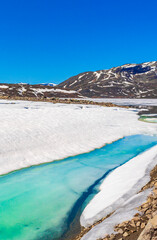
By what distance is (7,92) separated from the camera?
76.6 meters

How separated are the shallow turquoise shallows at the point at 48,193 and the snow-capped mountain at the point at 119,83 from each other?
4479 inches

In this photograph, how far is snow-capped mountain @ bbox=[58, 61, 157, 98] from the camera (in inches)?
5079

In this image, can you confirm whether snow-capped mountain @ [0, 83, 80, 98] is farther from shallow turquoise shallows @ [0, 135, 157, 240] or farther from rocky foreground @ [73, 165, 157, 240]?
rocky foreground @ [73, 165, 157, 240]

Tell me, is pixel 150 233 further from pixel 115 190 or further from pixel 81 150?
pixel 81 150

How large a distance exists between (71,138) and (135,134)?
6.40 m

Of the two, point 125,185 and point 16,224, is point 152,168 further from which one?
point 16,224

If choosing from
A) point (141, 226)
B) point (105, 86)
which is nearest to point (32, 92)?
point (105, 86)

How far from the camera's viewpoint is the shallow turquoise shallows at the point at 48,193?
550cm

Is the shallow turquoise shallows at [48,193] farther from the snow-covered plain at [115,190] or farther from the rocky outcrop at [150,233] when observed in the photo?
the rocky outcrop at [150,233]

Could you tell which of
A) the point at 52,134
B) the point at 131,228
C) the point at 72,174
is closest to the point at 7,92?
the point at 52,134

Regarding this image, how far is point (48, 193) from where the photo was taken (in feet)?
24.3

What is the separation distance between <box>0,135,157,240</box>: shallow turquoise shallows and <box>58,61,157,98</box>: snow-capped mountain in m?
114

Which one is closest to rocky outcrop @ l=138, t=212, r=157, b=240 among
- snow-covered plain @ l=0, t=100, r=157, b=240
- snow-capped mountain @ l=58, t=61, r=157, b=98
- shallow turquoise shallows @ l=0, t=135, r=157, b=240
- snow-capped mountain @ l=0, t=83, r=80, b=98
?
snow-covered plain @ l=0, t=100, r=157, b=240

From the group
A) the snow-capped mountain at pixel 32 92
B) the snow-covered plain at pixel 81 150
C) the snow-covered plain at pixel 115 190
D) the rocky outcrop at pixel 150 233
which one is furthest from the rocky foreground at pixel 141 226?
the snow-capped mountain at pixel 32 92
